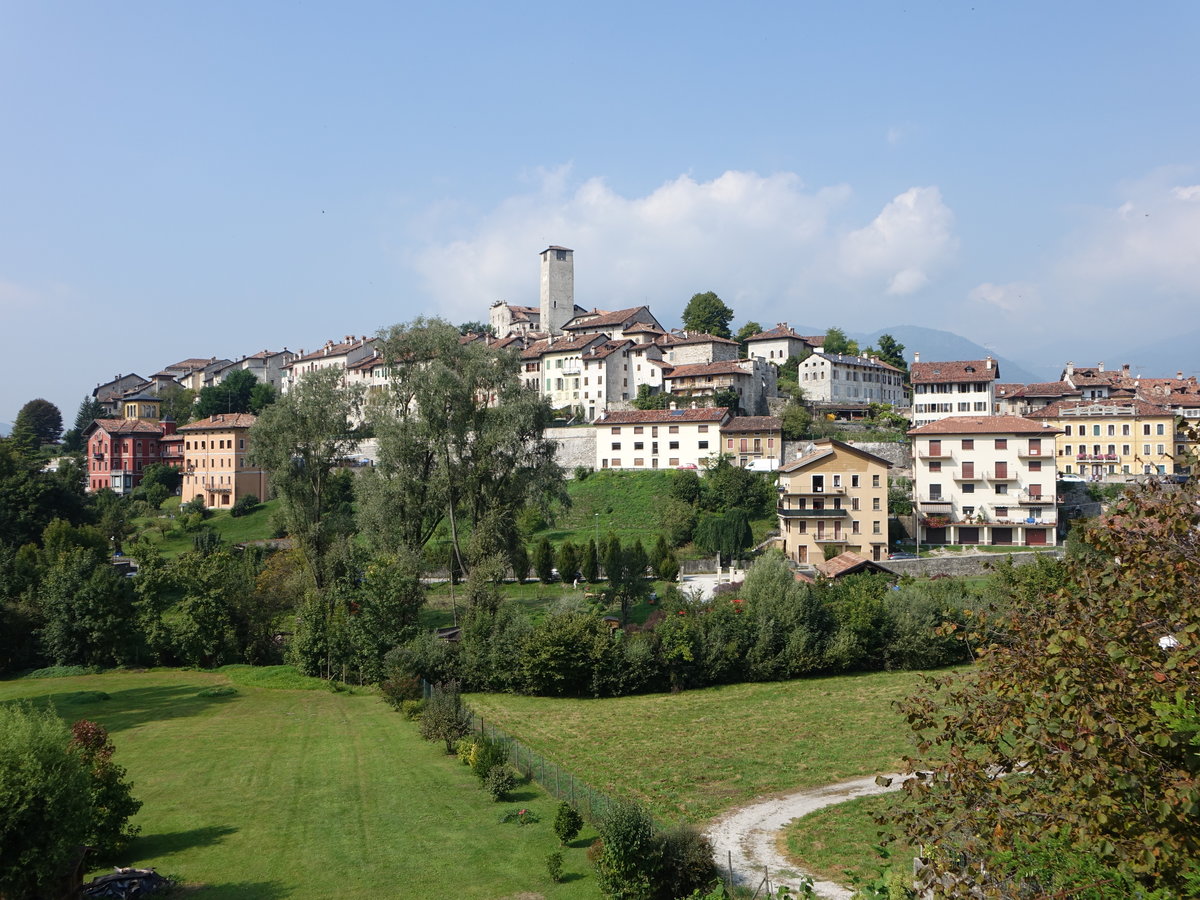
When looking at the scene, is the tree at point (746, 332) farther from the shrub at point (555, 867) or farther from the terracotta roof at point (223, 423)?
the shrub at point (555, 867)

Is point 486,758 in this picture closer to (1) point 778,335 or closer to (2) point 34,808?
(2) point 34,808

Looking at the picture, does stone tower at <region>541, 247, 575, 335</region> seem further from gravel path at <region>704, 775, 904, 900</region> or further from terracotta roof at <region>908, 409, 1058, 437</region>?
gravel path at <region>704, 775, 904, 900</region>

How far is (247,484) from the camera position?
277 feet

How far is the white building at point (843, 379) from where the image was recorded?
9325 cm

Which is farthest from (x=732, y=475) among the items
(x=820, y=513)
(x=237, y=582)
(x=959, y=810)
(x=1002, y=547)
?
(x=959, y=810)

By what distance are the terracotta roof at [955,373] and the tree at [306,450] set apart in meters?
59.5

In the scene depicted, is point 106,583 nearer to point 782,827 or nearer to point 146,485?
point 782,827

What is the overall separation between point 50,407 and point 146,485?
49.8 metres

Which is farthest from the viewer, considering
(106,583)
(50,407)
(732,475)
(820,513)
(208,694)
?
(50,407)

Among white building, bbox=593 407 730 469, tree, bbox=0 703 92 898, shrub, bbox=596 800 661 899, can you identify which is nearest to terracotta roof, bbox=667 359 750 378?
white building, bbox=593 407 730 469

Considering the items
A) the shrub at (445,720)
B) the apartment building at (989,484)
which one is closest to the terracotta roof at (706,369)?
the apartment building at (989,484)

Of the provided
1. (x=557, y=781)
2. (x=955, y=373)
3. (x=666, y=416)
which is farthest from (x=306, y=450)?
(x=955, y=373)

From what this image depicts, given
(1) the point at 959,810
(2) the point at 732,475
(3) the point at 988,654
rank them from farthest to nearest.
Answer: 1. (2) the point at 732,475
2. (1) the point at 959,810
3. (3) the point at 988,654

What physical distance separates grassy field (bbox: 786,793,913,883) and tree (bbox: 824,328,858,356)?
86702 mm
